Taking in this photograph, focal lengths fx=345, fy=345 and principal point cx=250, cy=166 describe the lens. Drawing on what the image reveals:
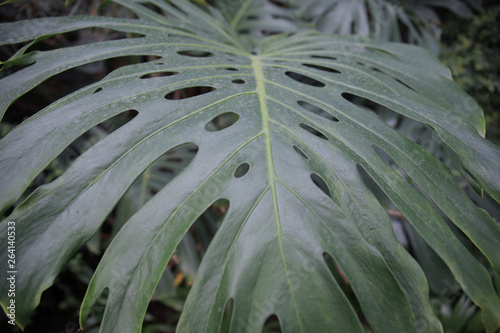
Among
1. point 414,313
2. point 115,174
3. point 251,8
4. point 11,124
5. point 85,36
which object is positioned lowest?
point 11,124

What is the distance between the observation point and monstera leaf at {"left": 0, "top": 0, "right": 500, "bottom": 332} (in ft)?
1.47

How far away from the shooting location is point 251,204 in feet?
1.66

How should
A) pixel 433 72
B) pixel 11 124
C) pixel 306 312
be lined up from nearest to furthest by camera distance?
1. pixel 306 312
2. pixel 433 72
3. pixel 11 124

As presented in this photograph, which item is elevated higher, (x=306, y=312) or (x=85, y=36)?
(x=85, y=36)

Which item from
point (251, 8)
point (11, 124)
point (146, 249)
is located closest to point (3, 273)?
point (146, 249)

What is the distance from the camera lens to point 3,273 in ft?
1.45

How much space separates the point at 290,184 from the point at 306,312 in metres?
0.18

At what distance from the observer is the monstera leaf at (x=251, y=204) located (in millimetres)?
449

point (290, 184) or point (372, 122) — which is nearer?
point (290, 184)

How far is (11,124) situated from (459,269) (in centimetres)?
169

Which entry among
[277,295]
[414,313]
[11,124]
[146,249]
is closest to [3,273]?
[146,249]

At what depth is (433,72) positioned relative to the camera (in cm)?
91

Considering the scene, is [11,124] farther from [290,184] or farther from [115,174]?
[290,184]

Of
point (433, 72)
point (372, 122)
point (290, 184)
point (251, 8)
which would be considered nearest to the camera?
point (290, 184)
